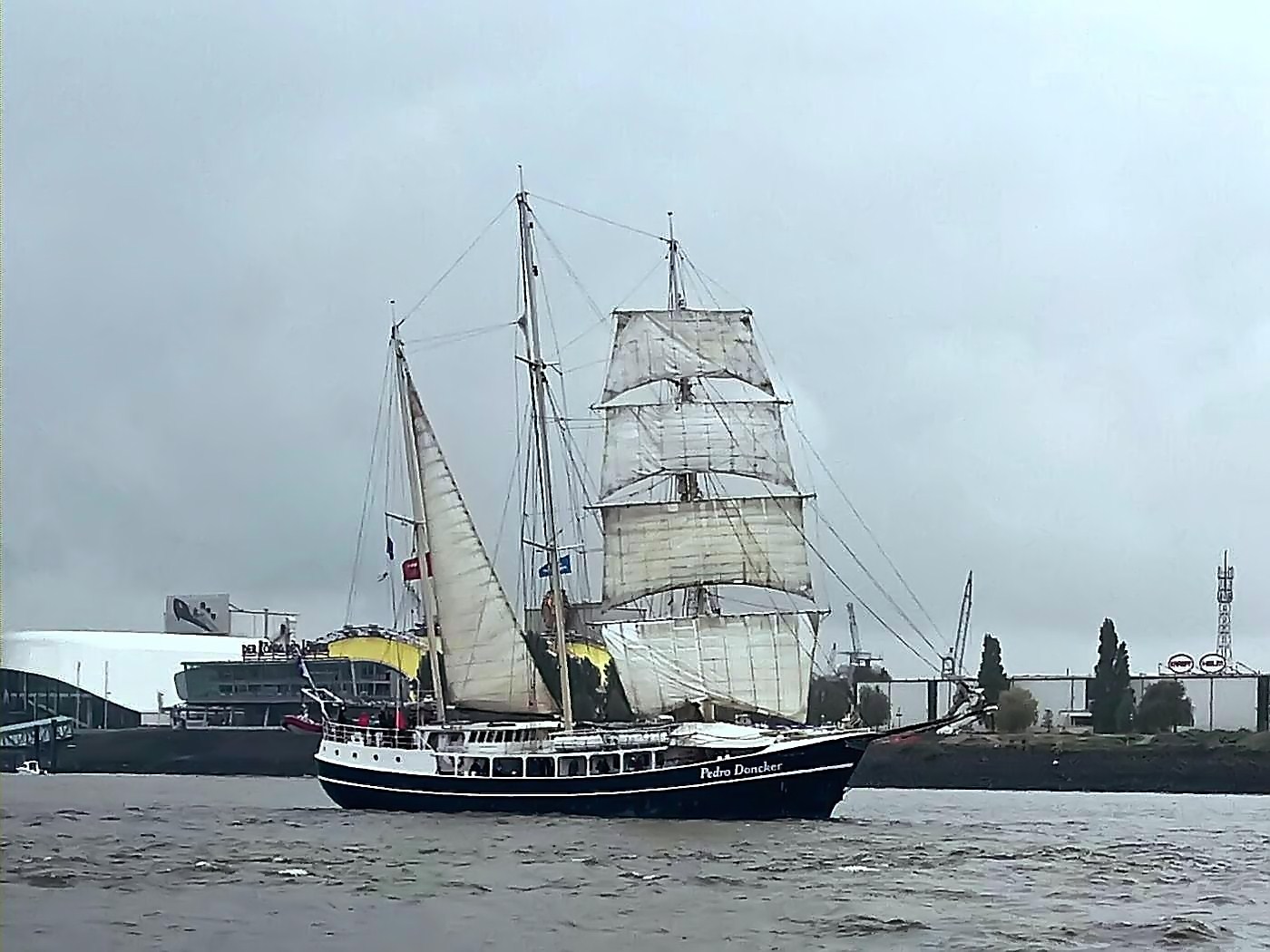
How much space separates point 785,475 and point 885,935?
60.5 meters

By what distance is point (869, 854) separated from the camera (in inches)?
2714

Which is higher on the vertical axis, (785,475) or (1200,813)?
(785,475)

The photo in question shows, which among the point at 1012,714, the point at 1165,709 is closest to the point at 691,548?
the point at 1012,714

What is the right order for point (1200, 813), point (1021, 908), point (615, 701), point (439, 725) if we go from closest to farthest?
point (1021, 908), point (439, 725), point (1200, 813), point (615, 701)

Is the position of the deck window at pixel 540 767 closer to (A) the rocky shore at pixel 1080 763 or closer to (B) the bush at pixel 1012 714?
(A) the rocky shore at pixel 1080 763

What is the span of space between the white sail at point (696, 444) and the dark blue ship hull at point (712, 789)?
19.5 metres

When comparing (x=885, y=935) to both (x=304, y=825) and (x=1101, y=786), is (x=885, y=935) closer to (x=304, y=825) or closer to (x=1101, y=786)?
(x=304, y=825)

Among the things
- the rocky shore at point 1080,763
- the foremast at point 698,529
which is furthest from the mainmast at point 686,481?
the rocky shore at point 1080,763

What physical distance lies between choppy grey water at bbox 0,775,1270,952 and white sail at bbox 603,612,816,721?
920cm

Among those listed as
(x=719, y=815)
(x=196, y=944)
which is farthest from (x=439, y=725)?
(x=196, y=944)

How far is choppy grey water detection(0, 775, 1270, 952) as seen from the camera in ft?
150

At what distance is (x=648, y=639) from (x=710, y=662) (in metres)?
3.55

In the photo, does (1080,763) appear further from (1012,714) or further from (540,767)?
(540,767)

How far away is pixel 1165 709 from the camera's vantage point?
17800 cm
